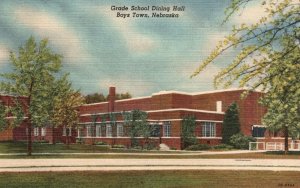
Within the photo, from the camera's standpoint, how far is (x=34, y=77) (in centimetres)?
2427

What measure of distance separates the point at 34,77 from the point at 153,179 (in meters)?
13.8

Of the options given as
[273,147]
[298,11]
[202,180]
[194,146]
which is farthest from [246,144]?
[298,11]

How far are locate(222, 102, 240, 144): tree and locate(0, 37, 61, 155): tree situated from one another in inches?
710

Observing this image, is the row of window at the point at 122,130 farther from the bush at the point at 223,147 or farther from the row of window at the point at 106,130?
the bush at the point at 223,147

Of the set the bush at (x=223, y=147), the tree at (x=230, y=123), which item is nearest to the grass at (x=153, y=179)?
the bush at (x=223, y=147)

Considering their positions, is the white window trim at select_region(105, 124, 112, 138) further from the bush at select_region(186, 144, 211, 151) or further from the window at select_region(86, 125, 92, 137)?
the bush at select_region(186, 144, 211, 151)

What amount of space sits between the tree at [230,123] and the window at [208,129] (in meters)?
1.02

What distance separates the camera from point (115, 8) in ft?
42.9

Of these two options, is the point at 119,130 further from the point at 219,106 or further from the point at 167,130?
the point at 219,106

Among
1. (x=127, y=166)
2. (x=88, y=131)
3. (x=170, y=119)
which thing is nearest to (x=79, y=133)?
(x=88, y=131)

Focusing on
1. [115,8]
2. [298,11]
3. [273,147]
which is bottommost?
[273,147]

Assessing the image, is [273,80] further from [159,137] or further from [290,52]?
[159,137]

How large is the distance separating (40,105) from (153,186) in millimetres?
14568

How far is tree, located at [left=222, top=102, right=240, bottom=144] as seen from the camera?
3811 cm
